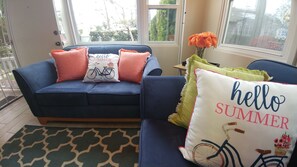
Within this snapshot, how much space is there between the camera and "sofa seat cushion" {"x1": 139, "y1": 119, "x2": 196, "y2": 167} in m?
0.76

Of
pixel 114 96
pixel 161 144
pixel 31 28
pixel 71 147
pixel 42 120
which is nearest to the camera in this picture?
pixel 161 144

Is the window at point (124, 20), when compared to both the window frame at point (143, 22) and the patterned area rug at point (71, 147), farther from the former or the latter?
the patterned area rug at point (71, 147)

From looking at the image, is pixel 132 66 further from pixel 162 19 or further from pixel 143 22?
pixel 162 19

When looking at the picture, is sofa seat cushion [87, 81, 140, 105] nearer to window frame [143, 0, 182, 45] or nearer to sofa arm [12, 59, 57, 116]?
sofa arm [12, 59, 57, 116]

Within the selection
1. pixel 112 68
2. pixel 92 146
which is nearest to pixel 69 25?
pixel 112 68

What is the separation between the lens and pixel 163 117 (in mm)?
1116

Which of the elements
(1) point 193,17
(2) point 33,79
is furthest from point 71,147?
(1) point 193,17

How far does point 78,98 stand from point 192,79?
1.25 metres

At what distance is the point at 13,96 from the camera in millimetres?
2523

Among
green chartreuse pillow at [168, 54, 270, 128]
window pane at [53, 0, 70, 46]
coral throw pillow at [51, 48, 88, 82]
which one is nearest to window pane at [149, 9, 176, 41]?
coral throw pillow at [51, 48, 88, 82]

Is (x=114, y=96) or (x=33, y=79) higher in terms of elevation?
(x=33, y=79)

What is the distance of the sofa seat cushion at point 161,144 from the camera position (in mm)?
755

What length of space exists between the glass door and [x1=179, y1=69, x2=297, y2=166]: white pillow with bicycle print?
288 cm

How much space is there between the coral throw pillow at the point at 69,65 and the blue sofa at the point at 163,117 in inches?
47.5
